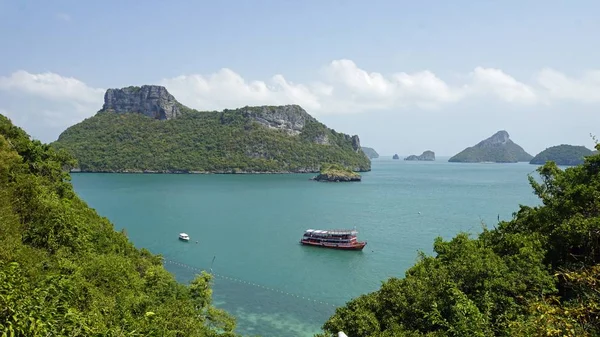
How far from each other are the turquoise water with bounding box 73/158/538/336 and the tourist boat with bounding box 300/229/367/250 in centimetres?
90

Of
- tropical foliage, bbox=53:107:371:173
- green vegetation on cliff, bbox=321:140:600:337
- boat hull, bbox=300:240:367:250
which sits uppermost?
tropical foliage, bbox=53:107:371:173

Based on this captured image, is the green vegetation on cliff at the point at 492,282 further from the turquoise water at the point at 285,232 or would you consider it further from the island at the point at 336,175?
the island at the point at 336,175

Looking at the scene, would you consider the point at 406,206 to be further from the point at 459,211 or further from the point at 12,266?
the point at 12,266

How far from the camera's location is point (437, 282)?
1465 centimetres

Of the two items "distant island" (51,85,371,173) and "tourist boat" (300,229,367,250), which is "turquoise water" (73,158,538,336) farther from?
"distant island" (51,85,371,173)

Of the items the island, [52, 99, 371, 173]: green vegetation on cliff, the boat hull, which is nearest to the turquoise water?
the boat hull

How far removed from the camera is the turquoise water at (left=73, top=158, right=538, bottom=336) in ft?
96.7

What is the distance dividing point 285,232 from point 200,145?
408 ft

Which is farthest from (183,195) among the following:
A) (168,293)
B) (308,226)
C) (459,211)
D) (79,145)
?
(79,145)

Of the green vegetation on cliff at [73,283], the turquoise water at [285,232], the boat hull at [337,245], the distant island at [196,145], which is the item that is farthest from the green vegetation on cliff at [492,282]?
the distant island at [196,145]

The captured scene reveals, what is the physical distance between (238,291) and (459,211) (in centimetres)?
4726

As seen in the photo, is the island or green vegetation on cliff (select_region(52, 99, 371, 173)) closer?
the island

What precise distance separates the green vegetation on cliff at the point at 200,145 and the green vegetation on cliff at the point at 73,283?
128422mm

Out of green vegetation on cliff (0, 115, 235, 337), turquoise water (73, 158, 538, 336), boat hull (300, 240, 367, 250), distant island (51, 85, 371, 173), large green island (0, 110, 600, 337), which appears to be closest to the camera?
green vegetation on cliff (0, 115, 235, 337)
